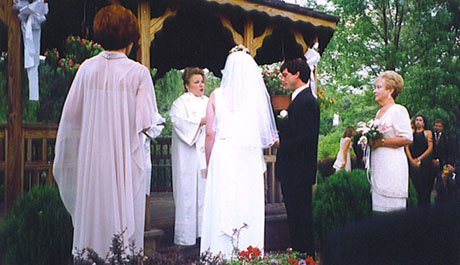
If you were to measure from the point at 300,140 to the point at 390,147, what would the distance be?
0.88 m

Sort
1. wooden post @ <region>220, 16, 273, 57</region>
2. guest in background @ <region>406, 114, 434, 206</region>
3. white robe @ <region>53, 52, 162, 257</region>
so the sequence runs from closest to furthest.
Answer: white robe @ <region>53, 52, 162, 257</region> < guest in background @ <region>406, 114, 434, 206</region> < wooden post @ <region>220, 16, 273, 57</region>

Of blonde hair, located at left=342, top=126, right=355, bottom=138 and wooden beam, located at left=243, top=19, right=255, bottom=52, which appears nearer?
blonde hair, located at left=342, top=126, right=355, bottom=138

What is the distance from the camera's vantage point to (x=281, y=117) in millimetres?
3625

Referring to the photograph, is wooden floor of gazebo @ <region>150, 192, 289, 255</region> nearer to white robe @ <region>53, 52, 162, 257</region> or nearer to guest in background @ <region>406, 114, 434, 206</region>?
white robe @ <region>53, 52, 162, 257</region>

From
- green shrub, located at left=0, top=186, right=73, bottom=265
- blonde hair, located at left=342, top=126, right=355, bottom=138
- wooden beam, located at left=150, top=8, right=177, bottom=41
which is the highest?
wooden beam, located at left=150, top=8, right=177, bottom=41

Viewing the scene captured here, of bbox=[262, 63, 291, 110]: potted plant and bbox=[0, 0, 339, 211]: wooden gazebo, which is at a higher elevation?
bbox=[0, 0, 339, 211]: wooden gazebo

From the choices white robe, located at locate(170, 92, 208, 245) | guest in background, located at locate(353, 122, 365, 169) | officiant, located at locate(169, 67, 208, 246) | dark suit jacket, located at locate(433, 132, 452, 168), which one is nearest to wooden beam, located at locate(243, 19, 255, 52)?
officiant, located at locate(169, 67, 208, 246)

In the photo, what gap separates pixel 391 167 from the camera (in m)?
3.74

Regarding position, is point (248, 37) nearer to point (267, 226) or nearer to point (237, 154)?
point (237, 154)

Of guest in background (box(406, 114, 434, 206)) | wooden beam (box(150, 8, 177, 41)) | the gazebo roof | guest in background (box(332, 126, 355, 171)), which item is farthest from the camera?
the gazebo roof

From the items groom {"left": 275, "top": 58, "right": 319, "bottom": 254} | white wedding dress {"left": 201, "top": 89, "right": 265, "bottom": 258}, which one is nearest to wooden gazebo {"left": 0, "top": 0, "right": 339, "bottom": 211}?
white wedding dress {"left": 201, "top": 89, "right": 265, "bottom": 258}

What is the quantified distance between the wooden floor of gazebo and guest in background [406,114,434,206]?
1.51 meters

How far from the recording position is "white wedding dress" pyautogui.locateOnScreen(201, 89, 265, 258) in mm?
3406

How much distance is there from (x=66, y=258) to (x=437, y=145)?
3.18 m
